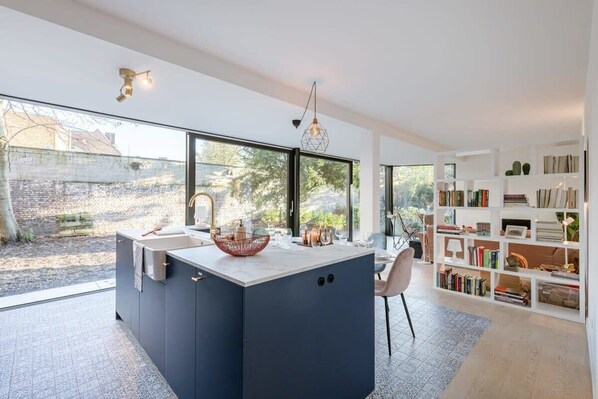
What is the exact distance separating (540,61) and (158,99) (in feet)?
11.9

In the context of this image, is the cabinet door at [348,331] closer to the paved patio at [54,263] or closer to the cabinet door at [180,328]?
the cabinet door at [180,328]

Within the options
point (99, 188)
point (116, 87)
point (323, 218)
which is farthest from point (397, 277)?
point (323, 218)

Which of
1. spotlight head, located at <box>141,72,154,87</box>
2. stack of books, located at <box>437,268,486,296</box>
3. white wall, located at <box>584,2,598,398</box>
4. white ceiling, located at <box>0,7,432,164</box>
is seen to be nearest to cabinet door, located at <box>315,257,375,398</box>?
white wall, located at <box>584,2,598,398</box>

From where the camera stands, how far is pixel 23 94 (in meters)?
2.99

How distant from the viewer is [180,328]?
1.73m

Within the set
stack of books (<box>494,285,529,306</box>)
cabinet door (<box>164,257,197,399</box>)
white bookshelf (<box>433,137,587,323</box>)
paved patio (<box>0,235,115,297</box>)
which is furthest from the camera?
stack of books (<box>494,285,529,306</box>)

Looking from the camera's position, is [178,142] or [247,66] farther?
[178,142]

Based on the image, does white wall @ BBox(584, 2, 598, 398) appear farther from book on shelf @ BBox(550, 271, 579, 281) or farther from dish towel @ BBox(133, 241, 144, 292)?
dish towel @ BBox(133, 241, 144, 292)

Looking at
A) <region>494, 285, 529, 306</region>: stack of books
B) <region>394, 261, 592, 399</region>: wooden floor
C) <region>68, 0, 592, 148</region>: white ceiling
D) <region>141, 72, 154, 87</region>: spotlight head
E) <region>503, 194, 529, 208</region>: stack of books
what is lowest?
<region>394, 261, 592, 399</region>: wooden floor

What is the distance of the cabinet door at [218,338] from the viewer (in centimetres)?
129

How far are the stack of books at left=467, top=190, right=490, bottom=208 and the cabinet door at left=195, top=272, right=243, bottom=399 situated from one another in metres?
3.64

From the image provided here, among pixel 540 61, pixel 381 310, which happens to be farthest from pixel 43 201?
pixel 540 61

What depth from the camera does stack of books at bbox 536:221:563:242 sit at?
326 cm

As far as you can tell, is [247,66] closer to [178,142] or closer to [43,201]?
[178,142]
